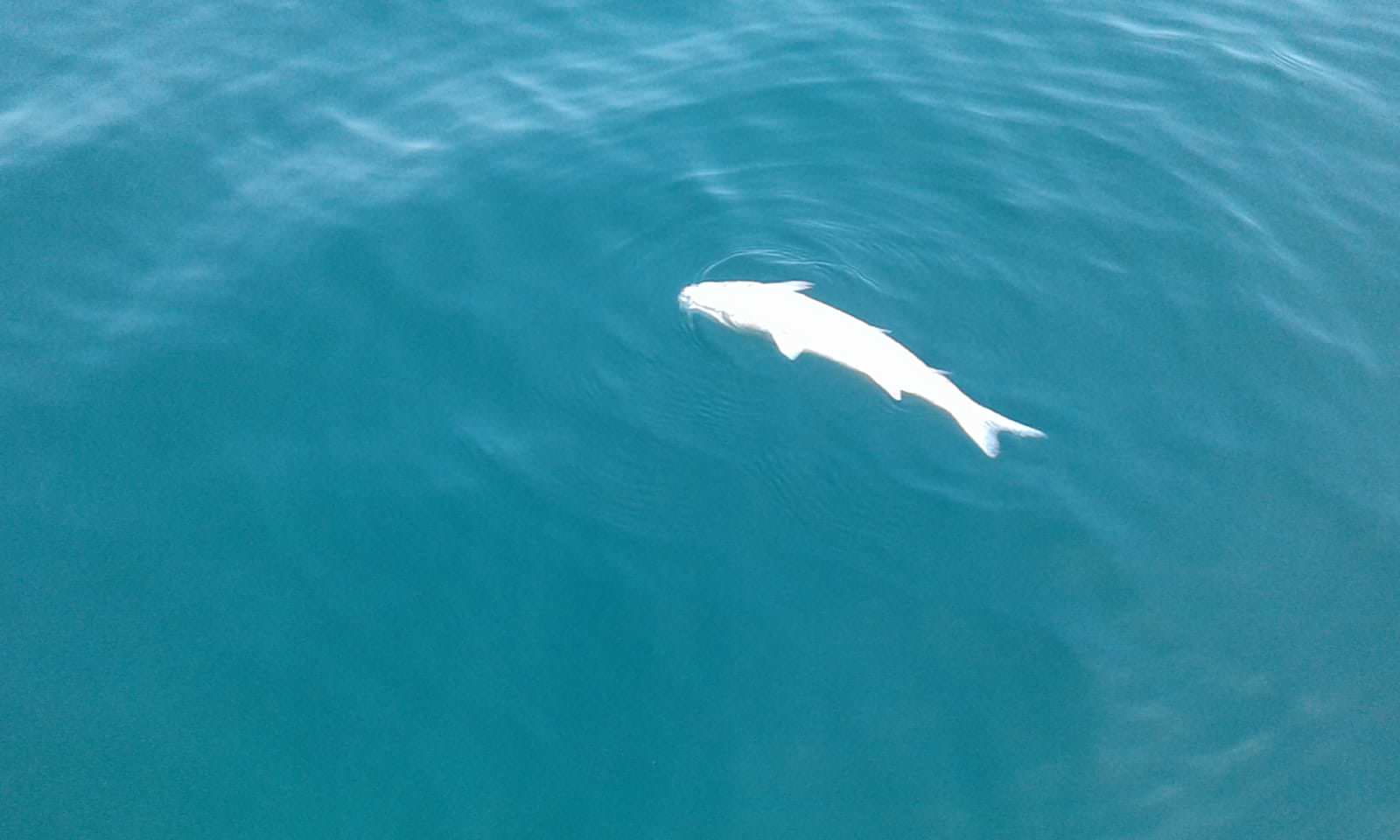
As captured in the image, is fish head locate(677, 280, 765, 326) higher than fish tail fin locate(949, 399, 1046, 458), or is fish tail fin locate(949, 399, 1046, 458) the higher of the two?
fish head locate(677, 280, 765, 326)

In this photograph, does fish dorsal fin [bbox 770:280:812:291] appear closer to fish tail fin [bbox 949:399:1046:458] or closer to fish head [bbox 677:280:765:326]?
fish head [bbox 677:280:765:326]

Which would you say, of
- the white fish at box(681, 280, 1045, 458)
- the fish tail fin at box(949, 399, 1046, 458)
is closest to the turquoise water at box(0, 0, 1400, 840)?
the fish tail fin at box(949, 399, 1046, 458)

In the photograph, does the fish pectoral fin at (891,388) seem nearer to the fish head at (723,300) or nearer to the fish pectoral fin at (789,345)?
the fish pectoral fin at (789,345)

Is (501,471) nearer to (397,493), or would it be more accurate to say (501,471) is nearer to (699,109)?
(397,493)

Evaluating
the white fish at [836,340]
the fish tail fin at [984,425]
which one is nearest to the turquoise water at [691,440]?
the fish tail fin at [984,425]

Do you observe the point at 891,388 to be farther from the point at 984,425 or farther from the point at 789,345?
the point at 789,345
